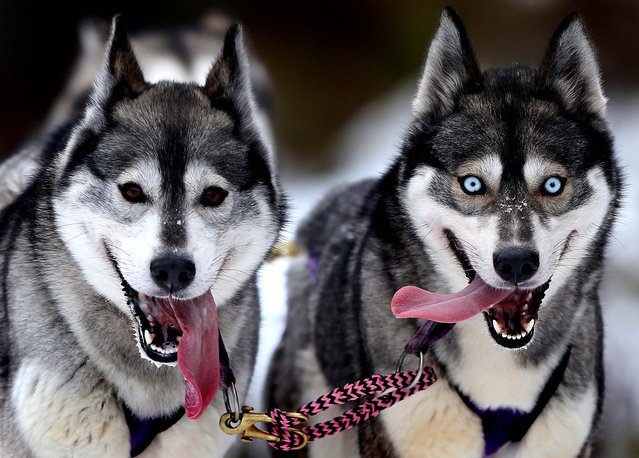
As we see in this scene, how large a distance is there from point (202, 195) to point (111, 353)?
1.46 feet

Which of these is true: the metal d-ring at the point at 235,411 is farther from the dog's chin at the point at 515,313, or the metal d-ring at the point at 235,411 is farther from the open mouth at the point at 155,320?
the dog's chin at the point at 515,313

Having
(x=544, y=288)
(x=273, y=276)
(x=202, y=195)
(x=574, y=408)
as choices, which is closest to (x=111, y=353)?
(x=202, y=195)

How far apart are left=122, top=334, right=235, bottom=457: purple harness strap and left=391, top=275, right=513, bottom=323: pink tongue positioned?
42 cm

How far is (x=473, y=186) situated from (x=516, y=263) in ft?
0.80

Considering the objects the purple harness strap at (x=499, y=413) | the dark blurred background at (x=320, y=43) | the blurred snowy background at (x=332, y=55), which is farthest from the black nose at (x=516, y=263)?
the dark blurred background at (x=320, y=43)

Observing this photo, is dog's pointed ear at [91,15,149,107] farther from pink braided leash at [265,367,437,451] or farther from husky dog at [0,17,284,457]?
pink braided leash at [265,367,437,451]

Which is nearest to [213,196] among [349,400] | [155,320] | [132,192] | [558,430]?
[132,192]

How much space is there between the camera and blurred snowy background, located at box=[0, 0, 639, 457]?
5578 millimetres

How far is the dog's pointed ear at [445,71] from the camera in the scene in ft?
6.82

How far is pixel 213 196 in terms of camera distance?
1844 millimetres

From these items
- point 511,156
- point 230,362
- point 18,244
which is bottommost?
point 230,362

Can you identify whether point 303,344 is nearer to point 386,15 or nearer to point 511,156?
point 511,156

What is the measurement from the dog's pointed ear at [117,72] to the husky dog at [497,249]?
0.72m

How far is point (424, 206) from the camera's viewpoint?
6.63 feet
